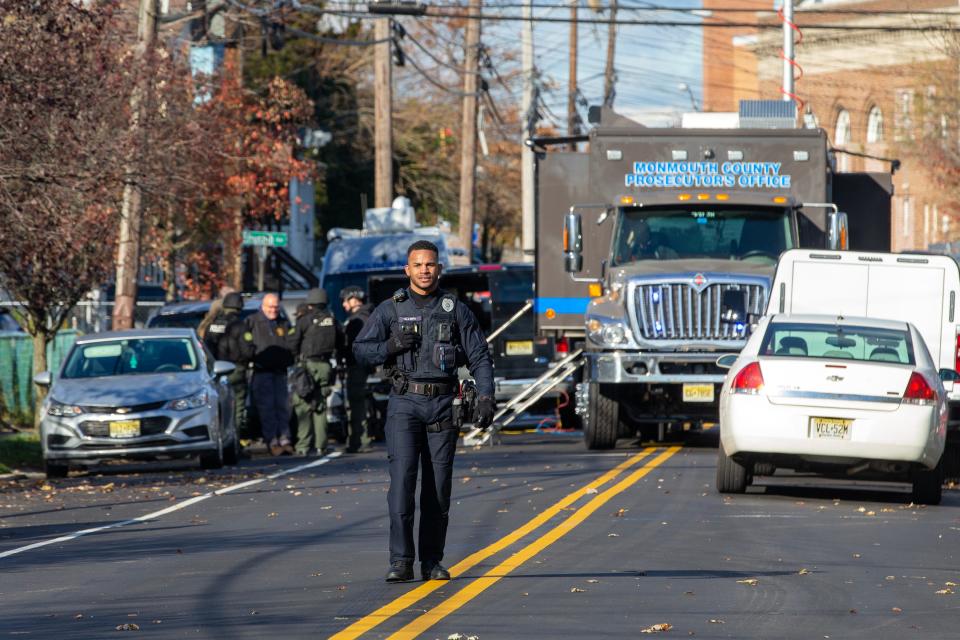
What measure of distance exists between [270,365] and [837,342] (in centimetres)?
895

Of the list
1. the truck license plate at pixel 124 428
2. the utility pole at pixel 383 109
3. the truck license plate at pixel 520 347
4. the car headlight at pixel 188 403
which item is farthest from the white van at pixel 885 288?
the utility pole at pixel 383 109

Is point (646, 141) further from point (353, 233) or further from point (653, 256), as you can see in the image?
point (353, 233)

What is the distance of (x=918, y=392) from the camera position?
15820 millimetres

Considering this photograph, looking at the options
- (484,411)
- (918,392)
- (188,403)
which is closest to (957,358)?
(918,392)

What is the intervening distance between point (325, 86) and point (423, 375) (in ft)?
153

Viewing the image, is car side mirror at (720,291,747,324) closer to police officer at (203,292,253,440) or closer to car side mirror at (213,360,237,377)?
car side mirror at (213,360,237,377)

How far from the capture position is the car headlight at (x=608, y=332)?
70.5ft

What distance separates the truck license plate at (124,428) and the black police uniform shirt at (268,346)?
11.5 ft

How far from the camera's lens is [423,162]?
6147 cm

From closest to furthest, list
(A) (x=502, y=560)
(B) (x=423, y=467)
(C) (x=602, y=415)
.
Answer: (B) (x=423, y=467)
(A) (x=502, y=560)
(C) (x=602, y=415)

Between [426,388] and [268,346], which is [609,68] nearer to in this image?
[268,346]

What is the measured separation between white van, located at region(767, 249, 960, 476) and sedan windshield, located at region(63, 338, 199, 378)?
678 cm

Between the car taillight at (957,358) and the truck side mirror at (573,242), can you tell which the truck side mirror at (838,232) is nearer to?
the car taillight at (957,358)

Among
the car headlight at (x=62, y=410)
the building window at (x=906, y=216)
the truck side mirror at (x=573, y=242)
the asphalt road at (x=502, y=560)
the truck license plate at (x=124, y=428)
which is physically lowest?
the asphalt road at (x=502, y=560)
